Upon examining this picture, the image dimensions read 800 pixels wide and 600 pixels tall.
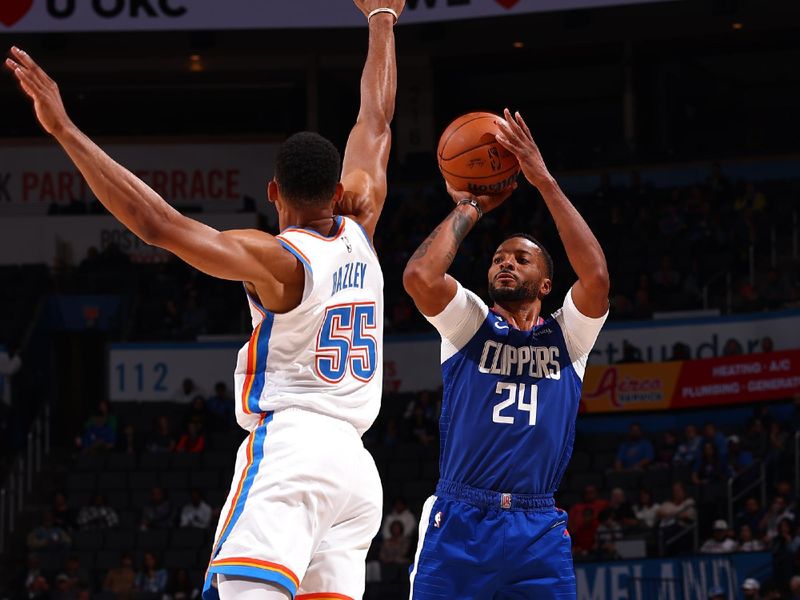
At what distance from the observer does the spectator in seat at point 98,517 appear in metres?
16.8

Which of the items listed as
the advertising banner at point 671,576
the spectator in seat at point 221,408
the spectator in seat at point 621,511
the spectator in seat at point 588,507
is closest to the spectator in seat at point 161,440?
the spectator in seat at point 221,408

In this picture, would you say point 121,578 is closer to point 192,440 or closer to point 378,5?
point 192,440

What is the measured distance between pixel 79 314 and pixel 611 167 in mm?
9779

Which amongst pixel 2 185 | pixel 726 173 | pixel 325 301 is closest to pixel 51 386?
pixel 2 185

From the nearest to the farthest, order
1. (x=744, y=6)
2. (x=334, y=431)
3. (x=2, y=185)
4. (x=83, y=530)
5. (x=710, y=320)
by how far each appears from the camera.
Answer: (x=334, y=431) < (x=83, y=530) < (x=710, y=320) < (x=744, y=6) < (x=2, y=185)

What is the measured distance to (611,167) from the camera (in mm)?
24266

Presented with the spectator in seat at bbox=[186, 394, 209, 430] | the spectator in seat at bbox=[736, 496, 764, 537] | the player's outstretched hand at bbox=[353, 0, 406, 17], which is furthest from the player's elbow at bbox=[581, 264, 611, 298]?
the spectator in seat at bbox=[186, 394, 209, 430]

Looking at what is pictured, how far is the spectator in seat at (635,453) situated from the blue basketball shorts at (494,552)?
37.0 ft

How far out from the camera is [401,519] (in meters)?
15.5

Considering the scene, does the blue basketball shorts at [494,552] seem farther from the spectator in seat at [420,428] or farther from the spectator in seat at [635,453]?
the spectator in seat at [420,428]

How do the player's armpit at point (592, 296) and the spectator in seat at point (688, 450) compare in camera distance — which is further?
the spectator in seat at point (688, 450)

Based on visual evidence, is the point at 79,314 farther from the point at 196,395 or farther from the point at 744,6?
the point at 744,6

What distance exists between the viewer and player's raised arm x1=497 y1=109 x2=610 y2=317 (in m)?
5.51

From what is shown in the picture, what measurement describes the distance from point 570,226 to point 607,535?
983cm
